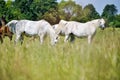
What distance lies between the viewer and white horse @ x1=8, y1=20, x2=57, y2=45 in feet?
42.6

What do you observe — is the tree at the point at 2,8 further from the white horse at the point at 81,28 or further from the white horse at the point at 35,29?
the white horse at the point at 35,29

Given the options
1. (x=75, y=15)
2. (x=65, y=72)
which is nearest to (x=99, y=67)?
(x=65, y=72)

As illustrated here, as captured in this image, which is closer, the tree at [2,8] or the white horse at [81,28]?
the white horse at [81,28]

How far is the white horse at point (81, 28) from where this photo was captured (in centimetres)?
1419

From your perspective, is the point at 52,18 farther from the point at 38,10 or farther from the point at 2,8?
the point at 38,10

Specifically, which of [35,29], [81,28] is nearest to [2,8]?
[81,28]

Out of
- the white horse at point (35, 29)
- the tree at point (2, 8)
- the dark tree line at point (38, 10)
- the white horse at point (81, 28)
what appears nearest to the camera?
the white horse at point (35, 29)

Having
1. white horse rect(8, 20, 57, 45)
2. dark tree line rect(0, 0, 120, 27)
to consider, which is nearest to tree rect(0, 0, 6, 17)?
dark tree line rect(0, 0, 120, 27)

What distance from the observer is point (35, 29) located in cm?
1338

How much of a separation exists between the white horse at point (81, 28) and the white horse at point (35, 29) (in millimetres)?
1160

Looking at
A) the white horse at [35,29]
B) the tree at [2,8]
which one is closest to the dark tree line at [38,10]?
the tree at [2,8]

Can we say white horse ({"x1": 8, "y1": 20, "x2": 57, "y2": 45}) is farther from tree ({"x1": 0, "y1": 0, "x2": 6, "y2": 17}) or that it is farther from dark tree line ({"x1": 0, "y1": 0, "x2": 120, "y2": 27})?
tree ({"x1": 0, "y1": 0, "x2": 6, "y2": 17})

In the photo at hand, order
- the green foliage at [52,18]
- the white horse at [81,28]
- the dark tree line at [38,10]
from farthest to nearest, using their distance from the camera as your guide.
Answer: the dark tree line at [38,10] < the green foliage at [52,18] < the white horse at [81,28]

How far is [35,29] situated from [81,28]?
201cm
